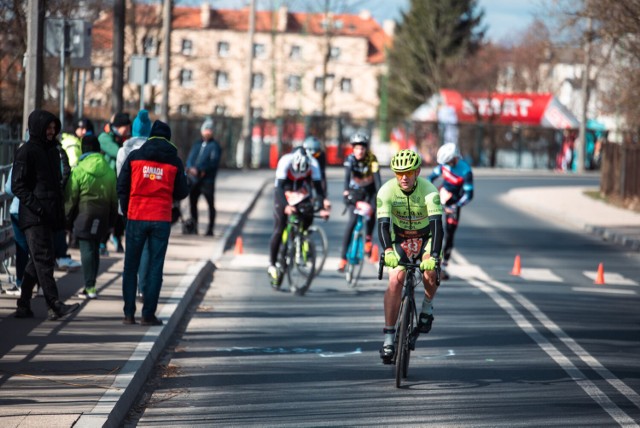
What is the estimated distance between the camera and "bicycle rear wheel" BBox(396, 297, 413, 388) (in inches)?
356

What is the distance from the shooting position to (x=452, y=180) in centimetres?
1564

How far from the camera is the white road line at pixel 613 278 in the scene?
17.0 m

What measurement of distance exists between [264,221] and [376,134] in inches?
2067

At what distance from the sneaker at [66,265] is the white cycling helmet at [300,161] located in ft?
9.37

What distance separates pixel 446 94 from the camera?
211 ft

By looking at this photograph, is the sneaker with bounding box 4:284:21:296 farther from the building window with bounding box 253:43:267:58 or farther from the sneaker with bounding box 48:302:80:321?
the building window with bounding box 253:43:267:58

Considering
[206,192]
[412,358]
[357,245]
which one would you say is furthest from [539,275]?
[412,358]

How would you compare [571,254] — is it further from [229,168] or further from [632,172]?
[229,168]

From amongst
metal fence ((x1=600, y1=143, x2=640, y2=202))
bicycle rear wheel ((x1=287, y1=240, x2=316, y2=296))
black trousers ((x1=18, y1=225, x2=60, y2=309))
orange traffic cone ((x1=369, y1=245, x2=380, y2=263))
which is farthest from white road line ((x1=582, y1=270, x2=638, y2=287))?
metal fence ((x1=600, y1=143, x2=640, y2=202))

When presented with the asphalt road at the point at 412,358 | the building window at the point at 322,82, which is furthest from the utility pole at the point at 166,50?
the building window at the point at 322,82

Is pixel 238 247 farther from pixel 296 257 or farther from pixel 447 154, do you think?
pixel 447 154

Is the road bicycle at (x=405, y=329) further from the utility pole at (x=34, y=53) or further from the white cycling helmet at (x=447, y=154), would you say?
the utility pole at (x=34, y=53)

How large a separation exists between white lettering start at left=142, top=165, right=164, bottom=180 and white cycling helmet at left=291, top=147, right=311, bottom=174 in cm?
353

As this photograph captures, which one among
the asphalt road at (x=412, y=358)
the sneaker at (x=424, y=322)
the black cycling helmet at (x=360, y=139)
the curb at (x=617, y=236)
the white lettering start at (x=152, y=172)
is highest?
the black cycling helmet at (x=360, y=139)
